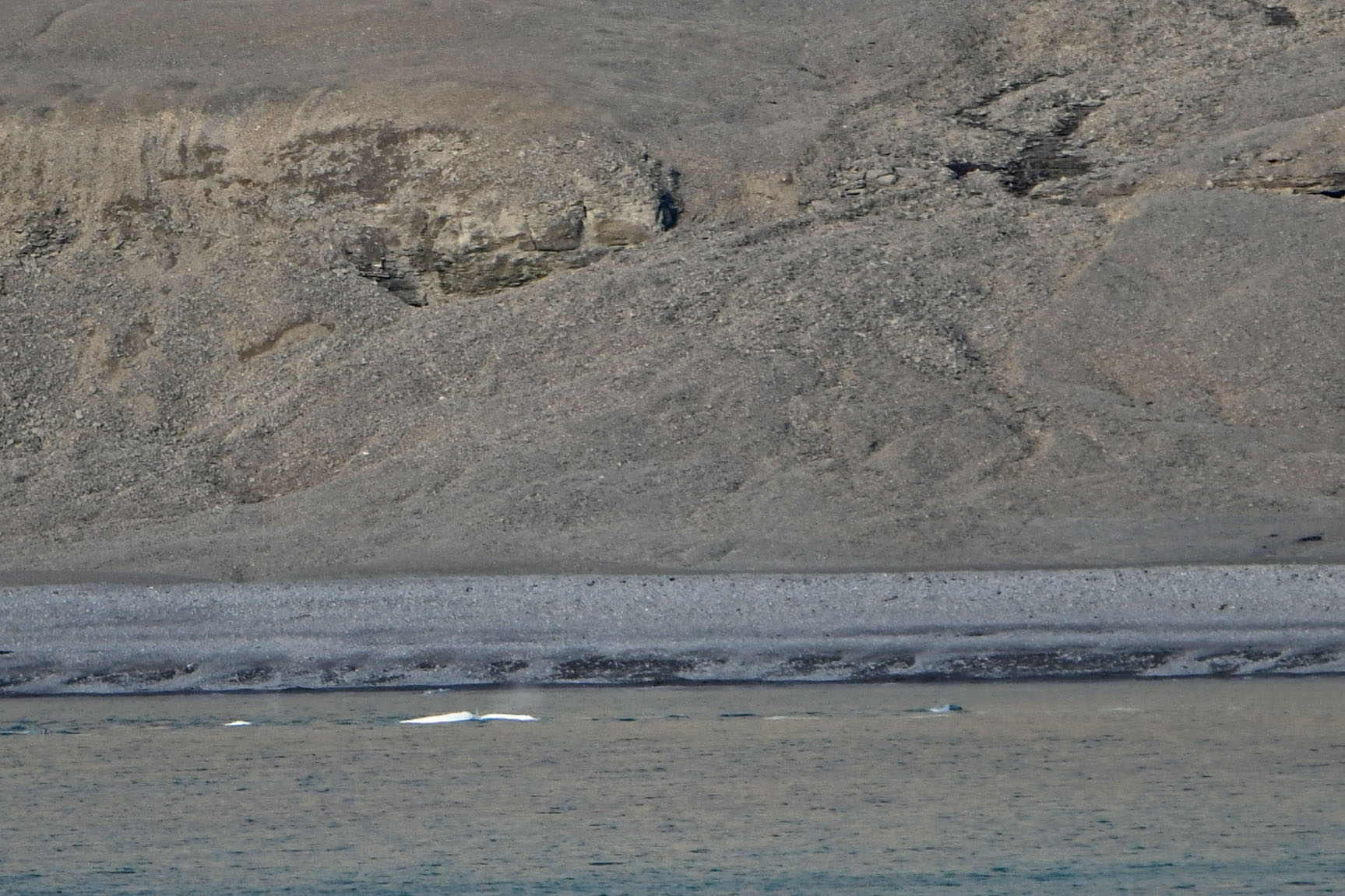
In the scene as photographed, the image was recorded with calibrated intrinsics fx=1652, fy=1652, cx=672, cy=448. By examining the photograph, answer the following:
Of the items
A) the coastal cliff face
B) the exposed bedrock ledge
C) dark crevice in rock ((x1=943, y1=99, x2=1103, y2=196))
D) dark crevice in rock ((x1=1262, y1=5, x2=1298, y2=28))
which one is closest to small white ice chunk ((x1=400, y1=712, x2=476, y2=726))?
the coastal cliff face

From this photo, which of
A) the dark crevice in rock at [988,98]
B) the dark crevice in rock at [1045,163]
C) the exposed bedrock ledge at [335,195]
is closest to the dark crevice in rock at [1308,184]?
the dark crevice in rock at [1045,163]

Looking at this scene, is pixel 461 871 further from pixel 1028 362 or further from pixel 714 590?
pixel 1028 362

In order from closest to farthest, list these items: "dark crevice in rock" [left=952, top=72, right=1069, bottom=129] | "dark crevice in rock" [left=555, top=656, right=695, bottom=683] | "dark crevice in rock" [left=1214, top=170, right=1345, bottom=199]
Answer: "dark crevice in rock" [left=555, top=656, right=695, bottom=683], "dark crevice in rock" [left=1214, top=170, right=1345, bottom=199], "dark crevice in rock" [left=952, top=72, right=1069, bottom=129]

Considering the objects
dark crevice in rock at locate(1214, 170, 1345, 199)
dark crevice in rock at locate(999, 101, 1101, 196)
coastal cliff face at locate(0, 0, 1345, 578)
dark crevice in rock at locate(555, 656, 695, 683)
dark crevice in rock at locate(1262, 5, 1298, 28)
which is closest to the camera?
dark crevice in rock at locate(555, 656, 695, 683)

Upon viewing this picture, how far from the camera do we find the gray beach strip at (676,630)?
9125 mm

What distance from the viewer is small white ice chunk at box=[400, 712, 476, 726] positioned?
7.71m

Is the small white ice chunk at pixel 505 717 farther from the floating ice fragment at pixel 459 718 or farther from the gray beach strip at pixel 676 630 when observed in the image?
the gray beach strip at pixel 676 630

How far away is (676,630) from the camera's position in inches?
410

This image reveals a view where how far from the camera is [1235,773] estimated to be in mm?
6312

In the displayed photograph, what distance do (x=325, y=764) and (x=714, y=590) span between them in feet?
18.1

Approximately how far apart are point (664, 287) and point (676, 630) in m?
9.61

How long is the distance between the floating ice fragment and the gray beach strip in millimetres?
1018

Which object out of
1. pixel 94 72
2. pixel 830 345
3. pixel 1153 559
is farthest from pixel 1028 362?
pixel 94 72

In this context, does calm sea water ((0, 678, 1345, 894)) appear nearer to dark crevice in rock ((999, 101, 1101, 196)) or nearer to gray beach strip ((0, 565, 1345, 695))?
gray beach strip ((0, 565, 1345, 695))
